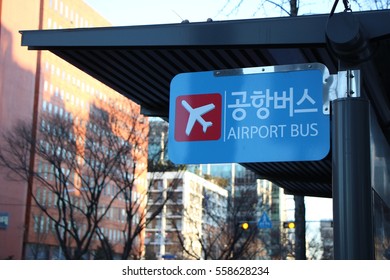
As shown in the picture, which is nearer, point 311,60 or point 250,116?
point 250,116

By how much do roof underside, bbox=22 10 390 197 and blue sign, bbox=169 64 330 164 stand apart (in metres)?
0.67

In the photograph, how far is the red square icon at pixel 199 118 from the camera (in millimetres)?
3793

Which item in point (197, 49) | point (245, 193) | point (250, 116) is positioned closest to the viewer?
point (250, 116)

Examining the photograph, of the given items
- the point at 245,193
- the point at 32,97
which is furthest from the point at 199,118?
the point at 32,97

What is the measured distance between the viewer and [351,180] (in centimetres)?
347

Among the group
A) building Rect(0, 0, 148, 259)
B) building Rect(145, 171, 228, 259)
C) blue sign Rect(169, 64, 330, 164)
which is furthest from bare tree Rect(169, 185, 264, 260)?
blue sign Rect(169, 64, 330, 164)

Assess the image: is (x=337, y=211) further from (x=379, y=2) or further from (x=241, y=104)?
(x=379, y=2)

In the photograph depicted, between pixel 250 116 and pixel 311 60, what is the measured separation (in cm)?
210

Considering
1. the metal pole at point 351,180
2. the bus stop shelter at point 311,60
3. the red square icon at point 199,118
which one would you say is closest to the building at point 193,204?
the bus stop shelter at point 311,60

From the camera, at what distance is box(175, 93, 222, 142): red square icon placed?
12.4ft

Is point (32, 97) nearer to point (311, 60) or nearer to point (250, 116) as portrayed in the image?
point (311, 60)

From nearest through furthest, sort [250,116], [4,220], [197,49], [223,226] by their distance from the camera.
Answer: [250,116] → [197,49] → [223,226] → [4,220]

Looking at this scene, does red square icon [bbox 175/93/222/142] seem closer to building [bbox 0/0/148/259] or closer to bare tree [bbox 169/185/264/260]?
bare tree [bbox 169/185/264/260]

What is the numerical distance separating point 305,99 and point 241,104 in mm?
407
